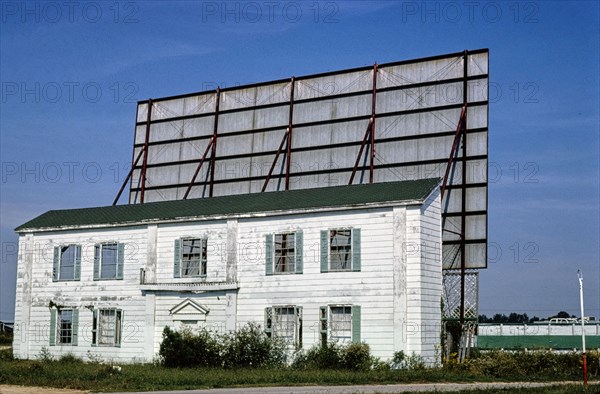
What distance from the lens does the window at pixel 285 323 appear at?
100 feet

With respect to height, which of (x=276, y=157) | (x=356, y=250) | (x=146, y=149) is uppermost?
(x=146, y=149)

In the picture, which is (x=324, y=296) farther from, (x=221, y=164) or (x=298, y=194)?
(x=221, y=164)

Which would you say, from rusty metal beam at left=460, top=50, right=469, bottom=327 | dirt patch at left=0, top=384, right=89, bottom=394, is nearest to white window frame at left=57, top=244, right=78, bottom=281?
dirt patch at left=0, top=384, right=89, bottom=394

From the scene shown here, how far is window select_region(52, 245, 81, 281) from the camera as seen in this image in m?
36.4

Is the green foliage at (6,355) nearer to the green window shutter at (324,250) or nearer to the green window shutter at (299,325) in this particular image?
the green window shutter at (299,325)

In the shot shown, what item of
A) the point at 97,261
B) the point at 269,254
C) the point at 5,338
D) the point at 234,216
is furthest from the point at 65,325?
the point at 5,338

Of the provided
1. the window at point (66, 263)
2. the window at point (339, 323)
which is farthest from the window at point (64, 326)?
the window at point (339, 323)

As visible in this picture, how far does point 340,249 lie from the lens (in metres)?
30.4

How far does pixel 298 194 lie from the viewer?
3409 cm

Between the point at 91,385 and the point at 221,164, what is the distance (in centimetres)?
2323

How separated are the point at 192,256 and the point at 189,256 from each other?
0.15 metres

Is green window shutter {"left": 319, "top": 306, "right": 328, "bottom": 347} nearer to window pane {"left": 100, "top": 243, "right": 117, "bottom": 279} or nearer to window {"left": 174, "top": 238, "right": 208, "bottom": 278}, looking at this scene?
window {"left": 174, "top": 238, "right": 208, "bottom": 278}

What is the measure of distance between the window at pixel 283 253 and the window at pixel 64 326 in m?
10.1

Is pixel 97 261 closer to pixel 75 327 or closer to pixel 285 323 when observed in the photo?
pixel 75 327
